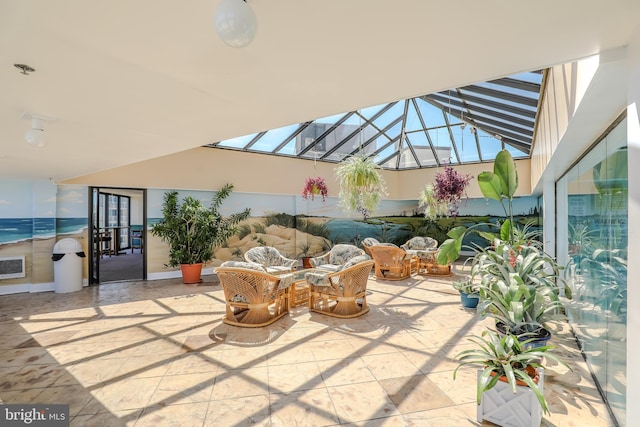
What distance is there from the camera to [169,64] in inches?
74.7

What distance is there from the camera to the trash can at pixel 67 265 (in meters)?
6.87

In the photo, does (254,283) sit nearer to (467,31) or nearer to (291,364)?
(291,364)

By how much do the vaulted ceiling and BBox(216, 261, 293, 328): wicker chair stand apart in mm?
2486

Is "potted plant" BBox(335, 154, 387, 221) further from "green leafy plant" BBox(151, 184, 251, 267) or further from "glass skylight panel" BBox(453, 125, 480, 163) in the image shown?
"glass skylight panel" BBox(453, 125, 480, 163)

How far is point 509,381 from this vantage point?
2305 millimetres

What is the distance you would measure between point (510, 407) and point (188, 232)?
7.58 meters

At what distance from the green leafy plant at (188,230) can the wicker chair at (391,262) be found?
4.41m

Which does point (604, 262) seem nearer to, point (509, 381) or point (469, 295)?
point (509, 381)

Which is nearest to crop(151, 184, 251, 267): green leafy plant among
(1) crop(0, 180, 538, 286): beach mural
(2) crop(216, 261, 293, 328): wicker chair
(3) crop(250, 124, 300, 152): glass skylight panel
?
(1) crop(0, 180, 538, 286): beach mural

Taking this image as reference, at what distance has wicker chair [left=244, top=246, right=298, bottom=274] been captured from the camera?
634 cm

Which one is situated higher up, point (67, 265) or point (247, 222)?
point (247, 222)

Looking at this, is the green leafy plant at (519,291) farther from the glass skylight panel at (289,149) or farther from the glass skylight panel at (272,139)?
the glass skylight panel at (289,149)

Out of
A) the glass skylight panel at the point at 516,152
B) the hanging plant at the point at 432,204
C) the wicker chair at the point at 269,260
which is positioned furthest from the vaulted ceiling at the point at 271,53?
the glass skylight panel at the point at 516,152

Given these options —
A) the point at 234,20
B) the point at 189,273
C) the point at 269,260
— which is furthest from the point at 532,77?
the point at 189,273
